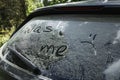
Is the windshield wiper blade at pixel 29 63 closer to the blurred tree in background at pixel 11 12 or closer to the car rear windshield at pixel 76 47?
the car rear windshield at pixel 76 47

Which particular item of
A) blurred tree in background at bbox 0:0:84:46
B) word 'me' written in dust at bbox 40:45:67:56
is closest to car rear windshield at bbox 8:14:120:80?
word 'me' written in dust at bbox 40:45:67:56

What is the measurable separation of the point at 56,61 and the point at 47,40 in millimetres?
341

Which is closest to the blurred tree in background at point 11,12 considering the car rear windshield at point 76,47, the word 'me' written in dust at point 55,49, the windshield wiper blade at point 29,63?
the windshield wiper blade at point 29,63

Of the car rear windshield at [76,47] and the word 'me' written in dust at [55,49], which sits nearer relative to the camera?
the car rear windshield at [76,47]

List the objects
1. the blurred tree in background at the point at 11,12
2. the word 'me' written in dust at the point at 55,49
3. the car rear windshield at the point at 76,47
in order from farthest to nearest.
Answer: the blurred tree in background at the point at 11,12, the word 'me' written in dust at the point at 55,49, the car rear windshield at the point at 76,47

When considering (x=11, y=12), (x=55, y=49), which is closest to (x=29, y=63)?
(x=55, y=49)

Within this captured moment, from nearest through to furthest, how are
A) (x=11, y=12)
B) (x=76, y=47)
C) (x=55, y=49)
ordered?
(x=76, y=47)
(x=55, y=49)
(x=11, y=12)

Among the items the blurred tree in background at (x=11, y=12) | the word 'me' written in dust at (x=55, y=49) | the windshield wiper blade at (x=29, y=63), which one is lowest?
the blurred tree in background at (x=11, y=12)

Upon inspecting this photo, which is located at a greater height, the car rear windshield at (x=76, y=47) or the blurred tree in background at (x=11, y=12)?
the car rear windshield at (x=76, y=47)

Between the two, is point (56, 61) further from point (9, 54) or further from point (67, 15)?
point (9, 54)

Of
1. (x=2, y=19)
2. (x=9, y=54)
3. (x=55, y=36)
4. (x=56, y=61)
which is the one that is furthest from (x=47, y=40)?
(x=2, y=19)

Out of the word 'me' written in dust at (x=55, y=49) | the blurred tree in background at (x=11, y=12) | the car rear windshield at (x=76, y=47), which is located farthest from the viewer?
the blurred tree in background at (x=11, y=12)

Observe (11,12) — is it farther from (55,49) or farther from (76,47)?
(76,47)

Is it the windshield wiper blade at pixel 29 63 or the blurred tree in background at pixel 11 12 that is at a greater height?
the windshield wiper blade at pixel 29 63
